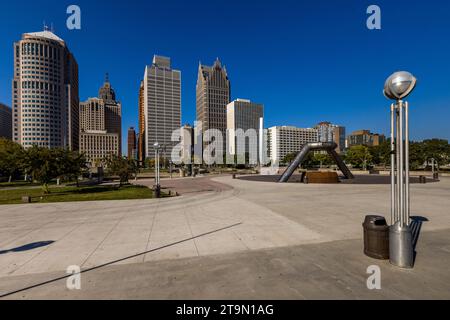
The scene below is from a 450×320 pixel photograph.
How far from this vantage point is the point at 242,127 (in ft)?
579

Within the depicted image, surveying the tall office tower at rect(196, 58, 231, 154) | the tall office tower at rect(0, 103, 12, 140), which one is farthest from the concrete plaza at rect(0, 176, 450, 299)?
the tall office tower at rect(0, 103, 12, 140)

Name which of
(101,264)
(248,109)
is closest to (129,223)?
(101,264)

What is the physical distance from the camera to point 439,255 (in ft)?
20.0

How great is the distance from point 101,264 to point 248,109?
592 ft

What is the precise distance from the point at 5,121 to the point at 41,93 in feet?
271

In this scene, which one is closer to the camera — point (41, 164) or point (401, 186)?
point (401, 186)

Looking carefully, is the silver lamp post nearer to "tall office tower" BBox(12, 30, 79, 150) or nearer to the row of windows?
"tall office tower" BBox(12, 30, 79, 150)

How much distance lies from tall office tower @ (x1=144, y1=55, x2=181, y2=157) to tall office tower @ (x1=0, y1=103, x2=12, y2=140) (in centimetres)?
10983

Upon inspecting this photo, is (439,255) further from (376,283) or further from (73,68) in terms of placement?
(73,68)

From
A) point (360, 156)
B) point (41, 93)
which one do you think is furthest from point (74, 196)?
point (41, 93)

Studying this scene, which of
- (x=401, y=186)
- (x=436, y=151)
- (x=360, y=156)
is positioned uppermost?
(x=436, y=151)

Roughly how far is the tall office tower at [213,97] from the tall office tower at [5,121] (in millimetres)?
154442

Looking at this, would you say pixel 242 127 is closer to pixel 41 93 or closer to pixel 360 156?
pixel 360 156
